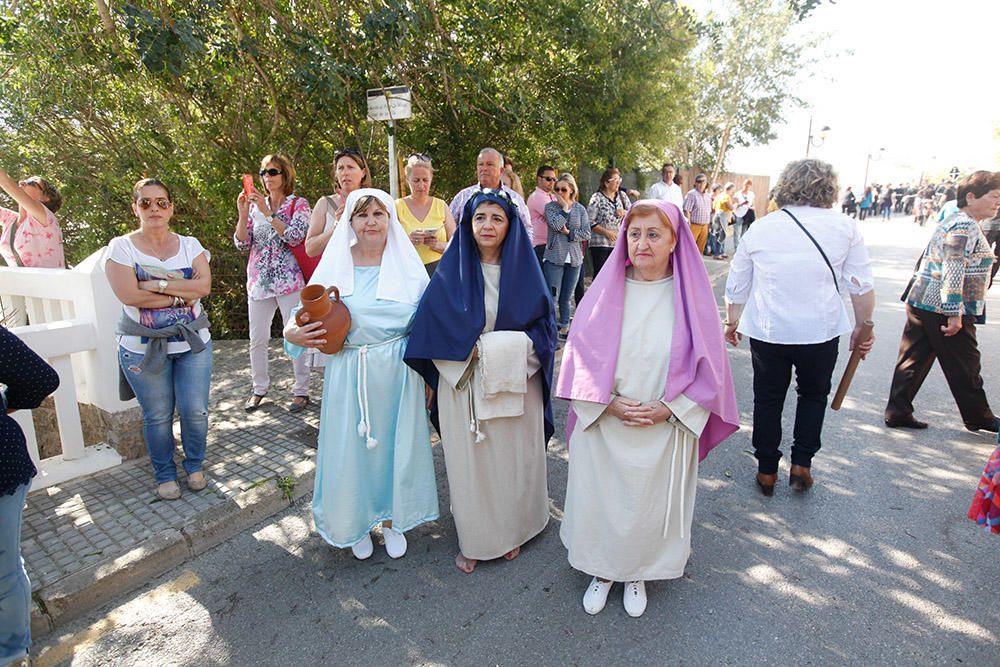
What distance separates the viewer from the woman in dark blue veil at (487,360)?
277 centimetres

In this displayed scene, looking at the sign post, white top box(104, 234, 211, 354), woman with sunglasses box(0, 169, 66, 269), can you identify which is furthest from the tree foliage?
white top box(104, 234, 211, 354)

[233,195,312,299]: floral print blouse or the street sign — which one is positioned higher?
Answer: the street sign

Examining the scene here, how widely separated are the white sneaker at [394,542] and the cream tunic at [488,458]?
359 mm

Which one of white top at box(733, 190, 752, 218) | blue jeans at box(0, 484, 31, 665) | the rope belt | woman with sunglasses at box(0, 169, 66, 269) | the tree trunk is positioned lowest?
blue jeans at box(0, 484, 31, 665)

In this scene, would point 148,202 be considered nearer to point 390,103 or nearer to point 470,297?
point 470,297

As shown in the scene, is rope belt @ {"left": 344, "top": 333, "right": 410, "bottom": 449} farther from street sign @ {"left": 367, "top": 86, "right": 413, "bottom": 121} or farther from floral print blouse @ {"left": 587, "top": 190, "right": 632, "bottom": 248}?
floral print blouse @ {"left": 587, "top": 190, "right": 632, "bottom": 248}

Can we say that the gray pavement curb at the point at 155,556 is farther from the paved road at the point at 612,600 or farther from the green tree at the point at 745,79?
the green tree at the point at 745,79

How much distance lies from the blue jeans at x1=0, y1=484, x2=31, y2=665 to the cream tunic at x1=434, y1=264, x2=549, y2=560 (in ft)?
5.68

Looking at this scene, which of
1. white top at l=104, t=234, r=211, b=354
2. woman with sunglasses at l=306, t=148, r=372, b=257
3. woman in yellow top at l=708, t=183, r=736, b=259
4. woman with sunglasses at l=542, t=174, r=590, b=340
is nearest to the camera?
white top at l=104, t=234, r=211, b=354

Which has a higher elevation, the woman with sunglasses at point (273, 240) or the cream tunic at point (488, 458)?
the woman with sunglasses at point (273, 240)

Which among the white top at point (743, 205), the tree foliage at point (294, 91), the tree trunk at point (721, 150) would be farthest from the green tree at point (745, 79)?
the tree foliage at point (294, 91)

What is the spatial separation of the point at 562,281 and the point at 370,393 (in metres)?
4.78

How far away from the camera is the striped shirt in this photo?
4188mm

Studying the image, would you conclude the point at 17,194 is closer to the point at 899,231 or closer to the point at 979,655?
the point at 979,655
